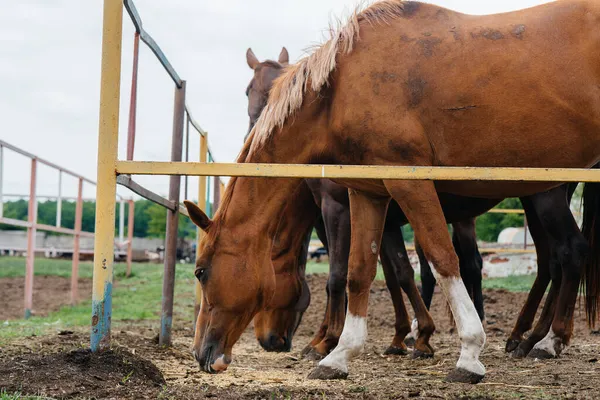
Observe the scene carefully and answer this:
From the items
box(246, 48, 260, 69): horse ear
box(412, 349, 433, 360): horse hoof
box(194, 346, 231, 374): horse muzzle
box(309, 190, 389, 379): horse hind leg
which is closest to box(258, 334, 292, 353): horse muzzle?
box(412, 349, 433, 360): horse hoof

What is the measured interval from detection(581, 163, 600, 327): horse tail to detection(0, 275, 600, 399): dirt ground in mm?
341

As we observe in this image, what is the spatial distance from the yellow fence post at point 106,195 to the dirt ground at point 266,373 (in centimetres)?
18

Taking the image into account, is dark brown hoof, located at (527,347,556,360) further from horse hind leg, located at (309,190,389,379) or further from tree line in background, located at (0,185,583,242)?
tree line in background, located at (0,185,583,242)

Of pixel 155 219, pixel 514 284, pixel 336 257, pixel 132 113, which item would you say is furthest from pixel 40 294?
pixel 155 219

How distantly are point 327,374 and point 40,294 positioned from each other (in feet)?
32.0

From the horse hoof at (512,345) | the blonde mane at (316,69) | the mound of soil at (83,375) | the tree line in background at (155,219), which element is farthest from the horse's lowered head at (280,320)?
the tree line in background at (155,219)

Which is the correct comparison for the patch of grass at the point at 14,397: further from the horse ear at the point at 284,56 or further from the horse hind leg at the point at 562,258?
the horse ear at the point at 284,56

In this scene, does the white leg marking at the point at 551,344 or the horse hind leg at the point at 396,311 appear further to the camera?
the horse hind leg at the point at 396,311

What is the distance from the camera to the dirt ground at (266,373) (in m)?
2.95

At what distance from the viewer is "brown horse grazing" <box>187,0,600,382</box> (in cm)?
362

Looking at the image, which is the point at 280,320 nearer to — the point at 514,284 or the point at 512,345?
the point at 512,345

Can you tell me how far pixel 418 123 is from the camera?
3650mm

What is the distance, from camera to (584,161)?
12.5ft

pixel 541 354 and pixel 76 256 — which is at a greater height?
pixel 76 256
